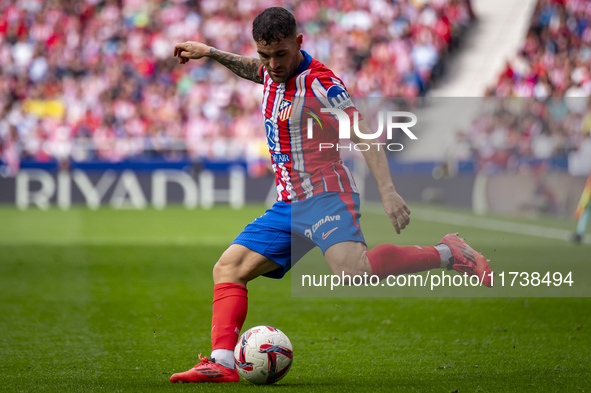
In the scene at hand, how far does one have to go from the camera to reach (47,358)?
4.71 meters

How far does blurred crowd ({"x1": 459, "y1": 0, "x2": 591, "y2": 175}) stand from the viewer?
13.0m

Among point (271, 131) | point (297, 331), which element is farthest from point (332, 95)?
point (297, 331)

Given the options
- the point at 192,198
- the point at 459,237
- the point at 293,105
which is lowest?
the point at 192,198

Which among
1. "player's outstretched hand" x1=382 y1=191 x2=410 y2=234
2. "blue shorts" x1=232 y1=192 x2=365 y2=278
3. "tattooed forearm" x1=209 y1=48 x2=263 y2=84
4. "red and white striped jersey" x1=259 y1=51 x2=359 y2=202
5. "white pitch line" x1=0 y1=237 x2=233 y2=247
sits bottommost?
"white pitch line" x1=0 y1=237 x2=233 y2=247

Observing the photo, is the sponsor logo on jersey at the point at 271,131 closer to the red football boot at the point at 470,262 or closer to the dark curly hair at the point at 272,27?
the dark curly hair at the point at 272,27

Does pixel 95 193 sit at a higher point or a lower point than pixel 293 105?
lower

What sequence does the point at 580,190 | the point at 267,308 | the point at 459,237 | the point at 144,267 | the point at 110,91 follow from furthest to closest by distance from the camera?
1. the point at 110,91
2. the point at 580,190
3. the point at 144,267
4. the point at 267,308
5. the point at 459,237

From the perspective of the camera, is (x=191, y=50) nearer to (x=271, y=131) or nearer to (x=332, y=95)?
(x=271, y=131)

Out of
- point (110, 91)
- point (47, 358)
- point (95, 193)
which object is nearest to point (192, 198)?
point (95, 193)

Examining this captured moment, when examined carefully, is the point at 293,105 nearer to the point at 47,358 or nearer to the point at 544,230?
the point at 47,358

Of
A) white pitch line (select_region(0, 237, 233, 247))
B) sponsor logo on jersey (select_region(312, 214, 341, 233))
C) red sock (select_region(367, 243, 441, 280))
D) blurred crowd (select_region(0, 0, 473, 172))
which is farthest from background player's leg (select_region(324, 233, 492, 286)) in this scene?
blurred crowd (select_region(0, 0, 473, 172))

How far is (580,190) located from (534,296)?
6263 mm

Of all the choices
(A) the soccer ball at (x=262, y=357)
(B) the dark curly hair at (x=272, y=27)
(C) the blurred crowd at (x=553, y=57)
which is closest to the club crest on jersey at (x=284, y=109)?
(B) the dark curly hair at (x=272, y=27)

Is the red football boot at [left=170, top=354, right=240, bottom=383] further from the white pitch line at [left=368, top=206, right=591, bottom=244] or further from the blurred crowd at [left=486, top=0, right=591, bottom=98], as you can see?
the blurred crowd at [left=486, top=0, right=591, bottom=98]
